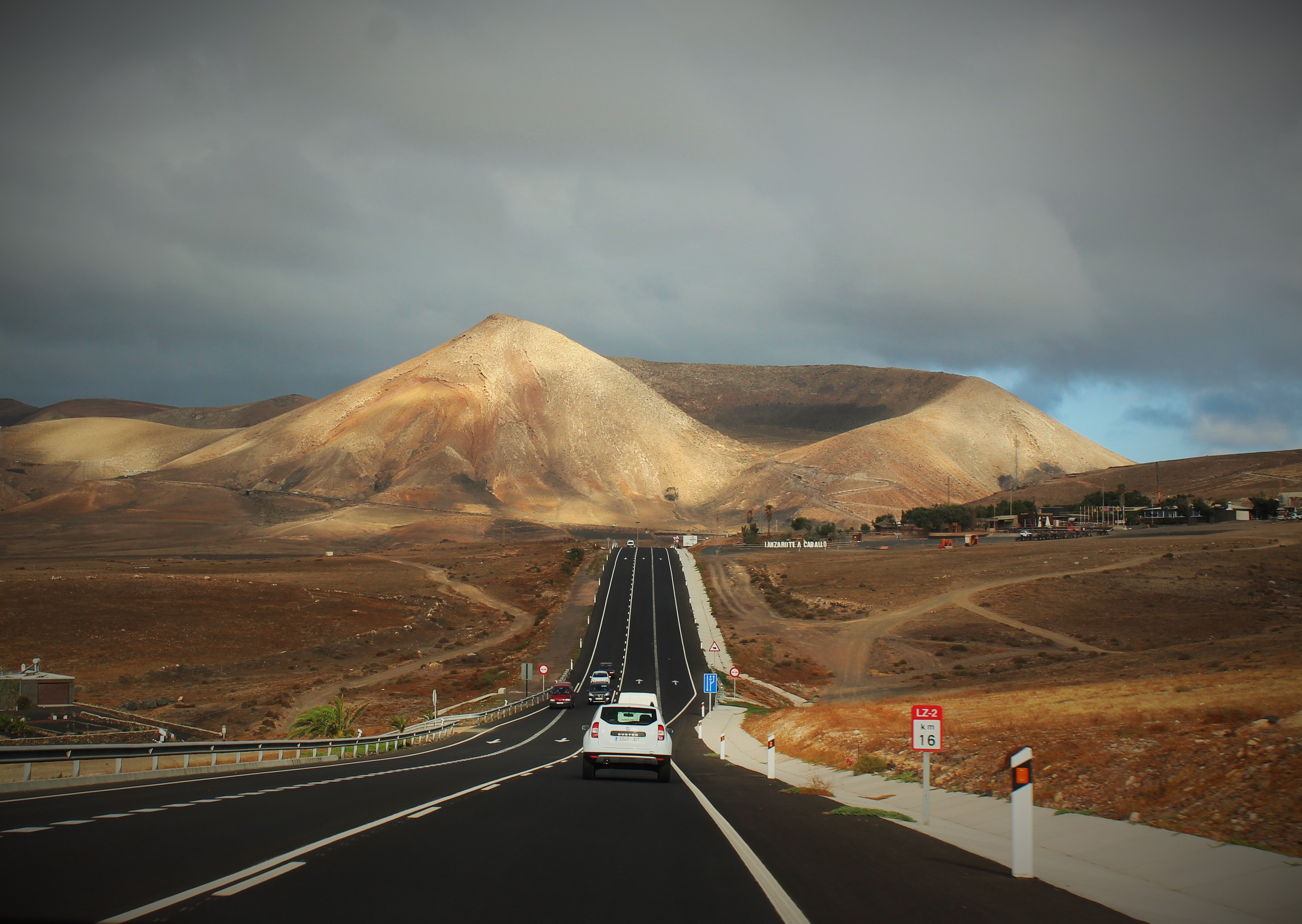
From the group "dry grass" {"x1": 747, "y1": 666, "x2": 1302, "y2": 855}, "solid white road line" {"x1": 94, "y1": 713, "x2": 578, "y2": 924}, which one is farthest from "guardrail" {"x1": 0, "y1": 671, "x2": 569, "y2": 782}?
"dry grass" {"x1": 747, "y1": 666, "x2": 1302, "y2": 855}

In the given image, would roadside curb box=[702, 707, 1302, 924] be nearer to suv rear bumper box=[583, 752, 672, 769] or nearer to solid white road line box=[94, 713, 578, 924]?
suv rear bumper box=[583, 752, 672, 769]

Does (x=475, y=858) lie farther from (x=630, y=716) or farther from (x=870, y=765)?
(x=870, y=765)

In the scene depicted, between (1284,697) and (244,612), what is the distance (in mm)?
76670

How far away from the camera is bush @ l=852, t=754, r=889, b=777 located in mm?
20203

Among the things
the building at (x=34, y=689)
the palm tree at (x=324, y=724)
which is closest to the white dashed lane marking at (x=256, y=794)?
the palm tree at (x=324, y=724)

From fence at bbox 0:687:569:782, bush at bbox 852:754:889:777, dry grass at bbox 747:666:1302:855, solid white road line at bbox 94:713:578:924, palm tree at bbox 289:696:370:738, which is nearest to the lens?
solid white road line at bbox 94:713:578:924

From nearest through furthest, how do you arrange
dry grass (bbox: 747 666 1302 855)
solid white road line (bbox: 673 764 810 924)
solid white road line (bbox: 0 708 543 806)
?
solid white road line (bbox: 673 764 810 924), dry grass (bbox: 747 666 1302 855), solid white road line (bbox: 0 708 543 806)

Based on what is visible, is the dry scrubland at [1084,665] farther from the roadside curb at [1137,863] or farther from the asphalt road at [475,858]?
the asphalt road at [475,858]

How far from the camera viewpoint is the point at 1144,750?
15.0m

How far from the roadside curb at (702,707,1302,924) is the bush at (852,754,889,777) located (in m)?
3.76

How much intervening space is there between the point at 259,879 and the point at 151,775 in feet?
48.5

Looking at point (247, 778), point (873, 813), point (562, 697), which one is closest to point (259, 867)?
point (873, 813)

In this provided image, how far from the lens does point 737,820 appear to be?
13344 mm

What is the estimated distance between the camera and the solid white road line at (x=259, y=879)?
7082mm
